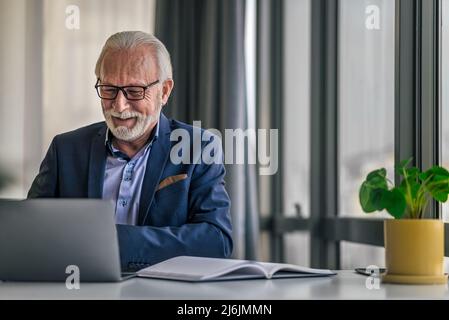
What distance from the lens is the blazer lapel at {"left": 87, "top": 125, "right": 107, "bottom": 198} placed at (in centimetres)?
258

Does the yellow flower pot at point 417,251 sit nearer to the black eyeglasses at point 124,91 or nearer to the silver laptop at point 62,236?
the silver laptop at point 62,236

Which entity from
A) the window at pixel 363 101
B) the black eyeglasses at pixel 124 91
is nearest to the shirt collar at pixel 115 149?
the black eyeglasses at pixel 124 91

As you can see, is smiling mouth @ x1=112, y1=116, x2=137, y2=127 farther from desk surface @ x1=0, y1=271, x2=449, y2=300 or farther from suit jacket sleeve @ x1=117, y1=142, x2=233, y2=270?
desk surface @ x1=0, y1=271, x2=449, y2=300

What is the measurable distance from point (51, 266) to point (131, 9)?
354cm

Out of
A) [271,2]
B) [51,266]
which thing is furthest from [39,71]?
[51,266]

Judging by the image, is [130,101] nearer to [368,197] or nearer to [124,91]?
[124,91]

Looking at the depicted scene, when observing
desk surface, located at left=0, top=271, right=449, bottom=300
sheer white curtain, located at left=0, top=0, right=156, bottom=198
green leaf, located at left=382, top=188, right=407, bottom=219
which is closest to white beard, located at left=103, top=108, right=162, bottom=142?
desk surface, located at left=0, top=271, right=449, bottom=300

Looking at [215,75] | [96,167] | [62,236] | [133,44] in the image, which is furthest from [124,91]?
[215,75]

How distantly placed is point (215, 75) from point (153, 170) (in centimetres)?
229

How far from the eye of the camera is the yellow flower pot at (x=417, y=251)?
5.80ft

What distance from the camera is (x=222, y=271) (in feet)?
5.65

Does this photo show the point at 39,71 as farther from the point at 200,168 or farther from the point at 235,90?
the point at 200,168
